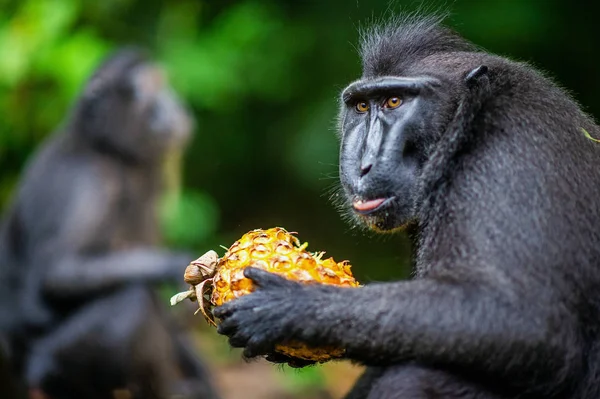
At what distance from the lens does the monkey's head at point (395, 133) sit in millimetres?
4027

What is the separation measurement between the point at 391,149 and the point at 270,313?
96 cm

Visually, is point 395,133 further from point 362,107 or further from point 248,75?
point 248,75

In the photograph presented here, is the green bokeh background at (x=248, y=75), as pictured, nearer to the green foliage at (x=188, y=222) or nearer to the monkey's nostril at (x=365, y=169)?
the green foliage at (x=188, y=222)

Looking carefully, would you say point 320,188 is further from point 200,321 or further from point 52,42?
point 52,42

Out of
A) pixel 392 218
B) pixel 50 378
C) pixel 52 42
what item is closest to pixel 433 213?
pixel 392 218

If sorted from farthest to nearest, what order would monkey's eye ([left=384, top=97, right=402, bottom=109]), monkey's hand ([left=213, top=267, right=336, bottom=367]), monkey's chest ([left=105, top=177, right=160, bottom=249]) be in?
monkey's chest ([left=105, top=177, right=160, bottom=249]) < monkey's eye ([left=384, top=97, right=402, bottom=109]) < monkey's hand ([left=213, top=267, right=336, bottom=367])

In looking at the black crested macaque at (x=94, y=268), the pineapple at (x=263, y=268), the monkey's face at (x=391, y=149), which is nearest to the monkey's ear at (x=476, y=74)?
the monkey's face at (x=391, y=149)

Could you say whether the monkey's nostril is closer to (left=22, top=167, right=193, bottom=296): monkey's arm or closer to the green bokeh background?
(left=22, top=167, right=193, bottom=296): monkey's arm

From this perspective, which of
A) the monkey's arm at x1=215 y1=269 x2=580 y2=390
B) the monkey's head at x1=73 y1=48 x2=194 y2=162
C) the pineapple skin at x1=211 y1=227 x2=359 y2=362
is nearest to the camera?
the monkey's arm at x1=215 y1=269 x2=580 y2=390

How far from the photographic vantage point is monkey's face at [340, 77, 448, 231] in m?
4.03

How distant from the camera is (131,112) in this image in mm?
9039

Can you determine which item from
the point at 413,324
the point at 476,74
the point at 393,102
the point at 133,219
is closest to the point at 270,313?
the point at 413,324

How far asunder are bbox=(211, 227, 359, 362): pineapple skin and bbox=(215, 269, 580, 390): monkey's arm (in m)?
0.08

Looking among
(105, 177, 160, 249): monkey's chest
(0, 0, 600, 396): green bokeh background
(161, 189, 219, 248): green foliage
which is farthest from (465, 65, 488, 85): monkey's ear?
(161, 189, 219, 248): green foliage
